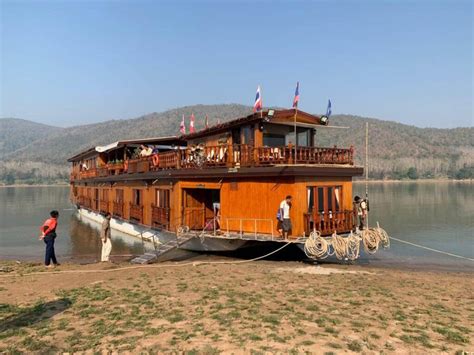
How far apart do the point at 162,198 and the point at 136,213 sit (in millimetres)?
4172

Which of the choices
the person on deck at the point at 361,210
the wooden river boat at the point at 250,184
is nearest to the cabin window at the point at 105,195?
the wooden river boat at the point at 250,184

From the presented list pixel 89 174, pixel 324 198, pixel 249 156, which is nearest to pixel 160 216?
pixel 249 156

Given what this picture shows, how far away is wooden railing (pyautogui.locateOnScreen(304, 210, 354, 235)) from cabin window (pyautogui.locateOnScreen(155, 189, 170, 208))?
26.1 ft

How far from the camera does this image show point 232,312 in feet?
26.8

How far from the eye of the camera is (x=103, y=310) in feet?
27.4

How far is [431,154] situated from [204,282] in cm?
18937

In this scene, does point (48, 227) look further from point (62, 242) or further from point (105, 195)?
point (105, 195)

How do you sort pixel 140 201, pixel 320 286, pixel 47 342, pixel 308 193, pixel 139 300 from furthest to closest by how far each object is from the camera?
pixel 140 201 < pixel 308 193 < pixel 320 286 < pixel 139 300 < pixel 47 342

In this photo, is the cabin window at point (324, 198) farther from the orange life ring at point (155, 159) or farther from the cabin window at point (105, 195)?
the cabin window at point (105, 195)

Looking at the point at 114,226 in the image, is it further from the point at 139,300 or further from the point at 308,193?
the point at 139,300

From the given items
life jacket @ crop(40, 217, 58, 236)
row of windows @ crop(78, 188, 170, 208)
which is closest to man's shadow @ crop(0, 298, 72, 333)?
life jacket @ crop(40, 217, 58, 236)

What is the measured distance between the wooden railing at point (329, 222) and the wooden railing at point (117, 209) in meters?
15.9

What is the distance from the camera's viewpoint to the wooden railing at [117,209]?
1072 inches

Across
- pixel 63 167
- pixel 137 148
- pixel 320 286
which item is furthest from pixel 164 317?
pixel 63 167
